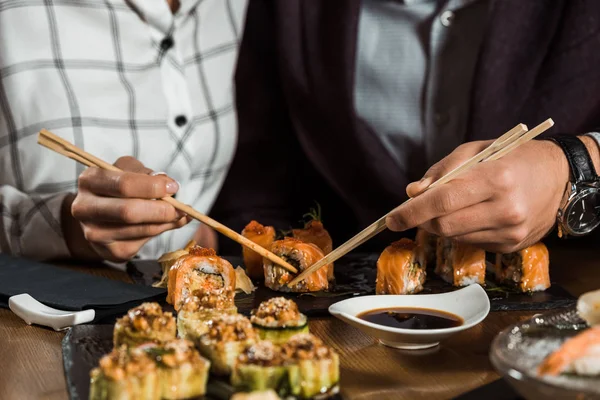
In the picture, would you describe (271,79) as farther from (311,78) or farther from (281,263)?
(281,263)

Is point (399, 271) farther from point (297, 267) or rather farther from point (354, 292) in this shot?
point (297, 267)

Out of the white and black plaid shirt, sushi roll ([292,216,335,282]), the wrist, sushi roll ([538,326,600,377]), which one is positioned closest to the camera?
sushi roll ([538,326,600,377])

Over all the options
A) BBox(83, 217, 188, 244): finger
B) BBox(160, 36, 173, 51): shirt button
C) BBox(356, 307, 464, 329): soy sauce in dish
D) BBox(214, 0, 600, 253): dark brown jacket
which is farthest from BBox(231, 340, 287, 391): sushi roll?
BBox(160, 36, 173, 51): shirt button

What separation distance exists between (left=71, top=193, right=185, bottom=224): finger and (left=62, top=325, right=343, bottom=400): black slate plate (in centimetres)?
31

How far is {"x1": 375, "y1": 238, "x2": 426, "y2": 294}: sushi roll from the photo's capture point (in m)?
1.58

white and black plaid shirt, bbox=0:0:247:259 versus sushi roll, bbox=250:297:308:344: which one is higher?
white and black plaid shirt, bbox=0:0:247:259

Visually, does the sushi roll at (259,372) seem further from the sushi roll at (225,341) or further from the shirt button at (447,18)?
the shirt button at (447,18)

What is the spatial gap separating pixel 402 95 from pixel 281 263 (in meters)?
0.98

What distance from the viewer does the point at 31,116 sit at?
2.15 metres

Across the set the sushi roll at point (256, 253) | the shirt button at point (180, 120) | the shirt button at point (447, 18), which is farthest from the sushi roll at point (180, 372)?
the shirt button at point (447, 18)

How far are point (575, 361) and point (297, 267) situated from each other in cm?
82

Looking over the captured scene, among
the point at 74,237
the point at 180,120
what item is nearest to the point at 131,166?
the point at 74,237

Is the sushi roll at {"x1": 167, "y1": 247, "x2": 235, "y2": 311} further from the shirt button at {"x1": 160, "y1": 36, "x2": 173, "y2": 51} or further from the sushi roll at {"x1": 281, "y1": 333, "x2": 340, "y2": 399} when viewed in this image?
the shirt button at {"x1": 160, "y1": 36, "x2": 173, "y2": 51}

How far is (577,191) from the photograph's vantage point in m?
1.63
